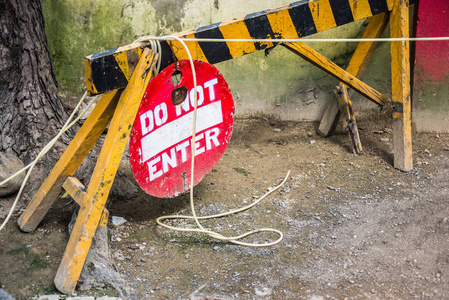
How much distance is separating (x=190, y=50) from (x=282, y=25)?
0.58 metres

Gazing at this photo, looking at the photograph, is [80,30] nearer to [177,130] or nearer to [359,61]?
[177,130]

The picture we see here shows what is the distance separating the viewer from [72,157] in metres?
2.35

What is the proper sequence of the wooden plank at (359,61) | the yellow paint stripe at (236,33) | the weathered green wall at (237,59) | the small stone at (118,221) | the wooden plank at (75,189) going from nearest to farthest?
1. the wooden plank at (75,189)
2. the yellow paint stripe at (236,33)
3. the small stone at (118,221)
4. the wooden plank at (359,61)
5. the weathered green wall at (237,59)

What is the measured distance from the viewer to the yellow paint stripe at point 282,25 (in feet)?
8.25

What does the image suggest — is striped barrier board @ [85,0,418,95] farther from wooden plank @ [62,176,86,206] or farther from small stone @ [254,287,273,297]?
small stone @ [254,287,273,297]

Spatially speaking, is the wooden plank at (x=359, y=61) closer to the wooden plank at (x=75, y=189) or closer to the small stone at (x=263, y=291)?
the small stone at (x=263, y=291)

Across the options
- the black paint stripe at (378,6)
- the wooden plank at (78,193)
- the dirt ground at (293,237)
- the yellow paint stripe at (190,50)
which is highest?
the yellow paint stripe at (190,50)

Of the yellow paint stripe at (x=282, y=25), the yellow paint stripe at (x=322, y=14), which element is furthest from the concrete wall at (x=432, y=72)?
the yellow paint stripe at (x=282, y=25)

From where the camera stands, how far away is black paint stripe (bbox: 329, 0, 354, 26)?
107 inches

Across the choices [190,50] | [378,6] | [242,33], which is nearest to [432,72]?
[378,6]

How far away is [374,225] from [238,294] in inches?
38.9

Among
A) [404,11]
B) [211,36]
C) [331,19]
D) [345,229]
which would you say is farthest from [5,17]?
[404,11]

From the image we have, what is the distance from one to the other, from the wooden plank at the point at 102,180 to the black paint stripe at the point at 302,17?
89cm

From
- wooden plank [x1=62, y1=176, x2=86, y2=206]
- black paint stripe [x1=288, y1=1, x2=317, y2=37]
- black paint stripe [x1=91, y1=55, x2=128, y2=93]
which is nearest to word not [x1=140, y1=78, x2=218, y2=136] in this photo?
black paint stripe [x1=91, y1=55, x2=128, y2=93]
